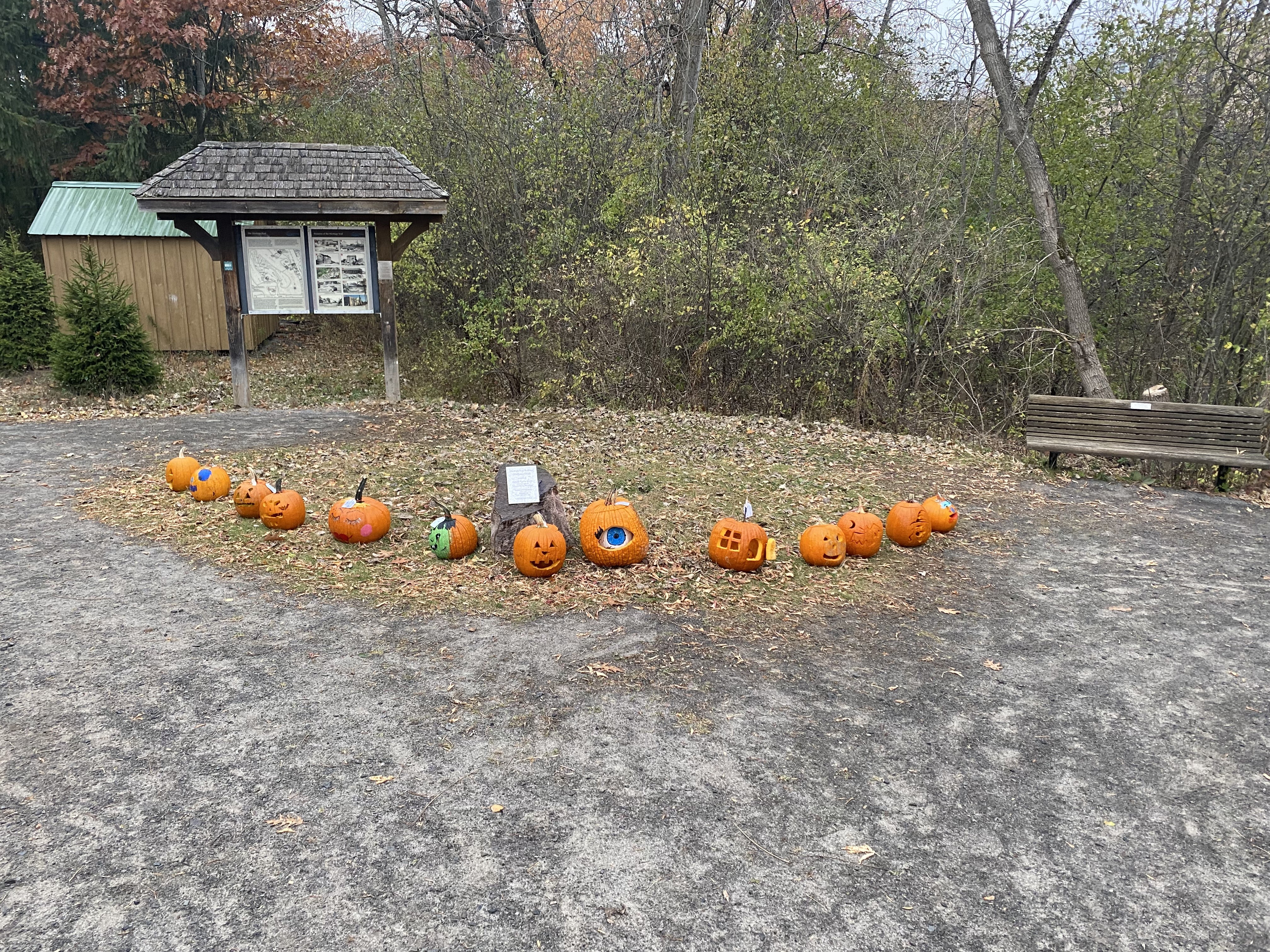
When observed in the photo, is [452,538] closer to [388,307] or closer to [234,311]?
[388,307]

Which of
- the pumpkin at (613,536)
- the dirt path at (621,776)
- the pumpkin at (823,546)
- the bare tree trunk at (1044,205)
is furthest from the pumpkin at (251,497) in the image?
the bare tree trunk at (1044,205)

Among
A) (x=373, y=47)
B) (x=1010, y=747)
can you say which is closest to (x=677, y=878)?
(x=1010, y=747)

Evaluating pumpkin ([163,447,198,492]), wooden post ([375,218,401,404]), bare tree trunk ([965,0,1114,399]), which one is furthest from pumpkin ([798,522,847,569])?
wooden post ([375,218,401,404])

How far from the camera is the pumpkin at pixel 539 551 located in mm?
5500

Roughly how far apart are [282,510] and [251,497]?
0.40 meters

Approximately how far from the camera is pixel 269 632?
189 inches

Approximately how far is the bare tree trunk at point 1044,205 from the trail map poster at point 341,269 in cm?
849

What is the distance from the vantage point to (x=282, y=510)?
249 inches

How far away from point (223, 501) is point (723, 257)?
22.2ft

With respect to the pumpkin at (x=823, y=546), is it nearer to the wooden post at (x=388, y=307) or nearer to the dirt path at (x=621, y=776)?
the dirt path at (x=621, y=776)

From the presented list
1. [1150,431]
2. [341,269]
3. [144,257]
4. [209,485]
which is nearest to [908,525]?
[1150,431]

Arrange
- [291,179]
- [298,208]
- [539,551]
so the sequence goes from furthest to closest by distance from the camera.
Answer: [298,208] → [291,179] → [539,551]

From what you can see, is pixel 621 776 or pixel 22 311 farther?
pixel 22 311

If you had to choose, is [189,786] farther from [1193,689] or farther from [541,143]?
[541,143]
